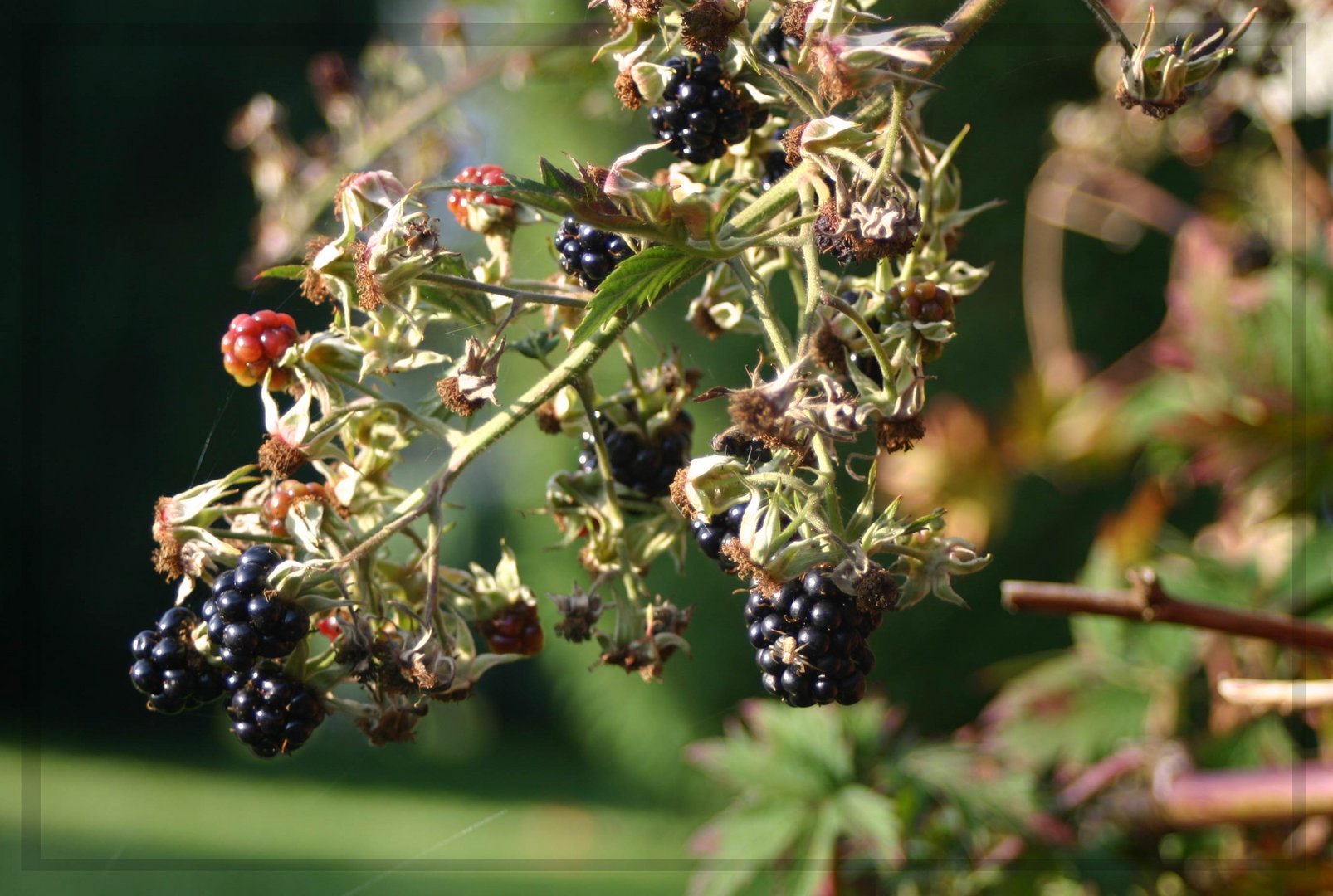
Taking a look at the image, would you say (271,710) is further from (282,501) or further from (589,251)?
(589,251)

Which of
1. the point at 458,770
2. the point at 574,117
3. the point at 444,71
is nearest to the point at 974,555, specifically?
the point at 444,71

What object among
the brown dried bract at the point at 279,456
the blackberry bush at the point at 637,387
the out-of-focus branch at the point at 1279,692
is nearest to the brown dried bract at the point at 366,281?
the blackberry bush at the point at 637,387

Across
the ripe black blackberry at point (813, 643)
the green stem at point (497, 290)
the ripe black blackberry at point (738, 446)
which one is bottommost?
the ripe black blackberry at point (813, 643)

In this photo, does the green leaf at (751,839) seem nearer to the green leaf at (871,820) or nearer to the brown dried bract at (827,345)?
the green leaf at (871,820)

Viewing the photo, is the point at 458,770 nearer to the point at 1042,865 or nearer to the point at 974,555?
the point at 1042,865

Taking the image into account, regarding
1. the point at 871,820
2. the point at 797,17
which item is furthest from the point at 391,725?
the point at 871,820

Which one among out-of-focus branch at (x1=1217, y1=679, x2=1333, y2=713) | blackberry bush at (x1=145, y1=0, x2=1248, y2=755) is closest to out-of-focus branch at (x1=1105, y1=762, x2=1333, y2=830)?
out-of-focus branch at (x1=1217, y1=679, x2=1333, y2=713)
